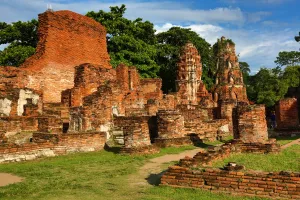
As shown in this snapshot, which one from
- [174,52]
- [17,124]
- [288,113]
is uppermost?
[174,52]

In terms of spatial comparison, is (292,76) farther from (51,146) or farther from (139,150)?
(51,146)

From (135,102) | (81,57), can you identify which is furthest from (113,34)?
(135,102)

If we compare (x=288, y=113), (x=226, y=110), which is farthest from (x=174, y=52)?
(x=288, y=113)

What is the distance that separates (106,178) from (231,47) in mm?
32040

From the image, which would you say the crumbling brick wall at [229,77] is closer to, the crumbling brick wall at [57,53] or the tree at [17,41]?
the crumbling brick wall at [57,53]

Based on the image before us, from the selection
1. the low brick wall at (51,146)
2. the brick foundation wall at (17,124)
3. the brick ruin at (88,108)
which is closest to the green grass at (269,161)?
the brick ruin at (88,108)

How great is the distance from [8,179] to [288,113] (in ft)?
50.2

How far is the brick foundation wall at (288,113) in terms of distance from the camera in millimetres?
17531

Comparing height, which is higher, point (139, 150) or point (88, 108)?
point (88, 108)

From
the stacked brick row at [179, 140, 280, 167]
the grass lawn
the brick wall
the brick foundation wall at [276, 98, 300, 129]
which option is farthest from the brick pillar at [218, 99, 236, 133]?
the grass lawn

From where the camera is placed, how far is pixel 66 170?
7.82 m

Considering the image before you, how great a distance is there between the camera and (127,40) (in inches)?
1029

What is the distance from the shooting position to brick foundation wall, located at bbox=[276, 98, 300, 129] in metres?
17.5

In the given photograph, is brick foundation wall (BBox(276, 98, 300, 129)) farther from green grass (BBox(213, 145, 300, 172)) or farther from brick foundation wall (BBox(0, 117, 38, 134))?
brick foundation wall (BBox(0, 117, 38, 134))
